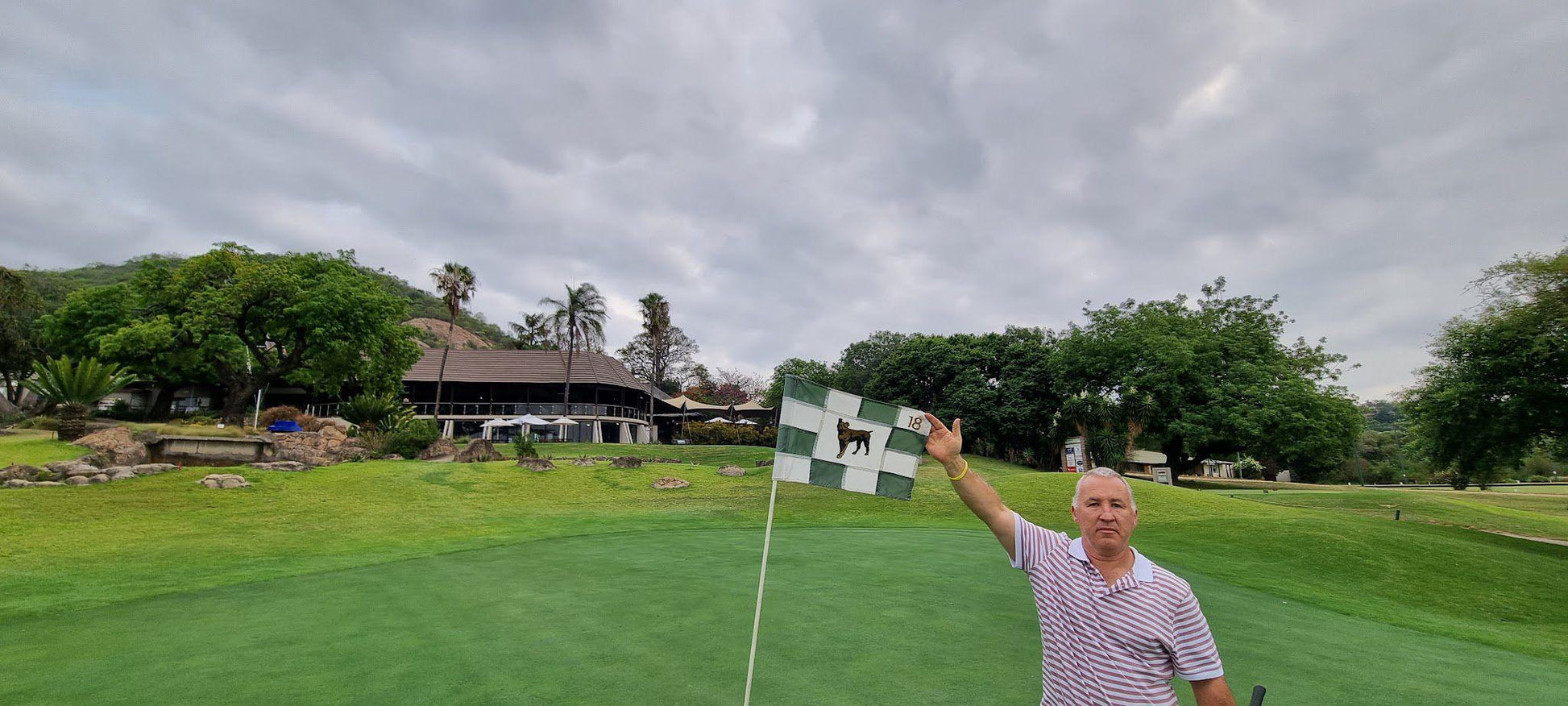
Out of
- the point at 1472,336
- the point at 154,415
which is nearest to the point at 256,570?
the point at 1472,336

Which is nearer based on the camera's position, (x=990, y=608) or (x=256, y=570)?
(x=990, y=608)

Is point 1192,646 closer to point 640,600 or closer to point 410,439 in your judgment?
point 640,600

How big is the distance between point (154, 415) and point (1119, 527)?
47.7 m

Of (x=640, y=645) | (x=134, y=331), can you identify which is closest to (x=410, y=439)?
(x=134, y=331)

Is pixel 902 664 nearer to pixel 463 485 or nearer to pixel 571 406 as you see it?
pixel 463 485

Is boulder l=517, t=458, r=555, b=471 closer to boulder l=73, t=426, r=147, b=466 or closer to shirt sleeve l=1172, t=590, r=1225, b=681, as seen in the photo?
boulder l=73, t=426, r=147, b=466

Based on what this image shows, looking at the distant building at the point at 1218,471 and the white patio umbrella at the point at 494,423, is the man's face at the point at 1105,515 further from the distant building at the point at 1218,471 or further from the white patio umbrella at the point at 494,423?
the distant building at the point at 1218,471

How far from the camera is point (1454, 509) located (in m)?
23.9

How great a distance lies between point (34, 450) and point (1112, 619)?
27548 millimetres

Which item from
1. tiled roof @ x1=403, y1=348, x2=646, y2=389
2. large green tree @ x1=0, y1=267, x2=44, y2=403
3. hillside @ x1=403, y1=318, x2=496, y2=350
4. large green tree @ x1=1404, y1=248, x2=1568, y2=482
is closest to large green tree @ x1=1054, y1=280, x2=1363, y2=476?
large green tree @ x1=1404, y1=248, x2=1568, y2=482

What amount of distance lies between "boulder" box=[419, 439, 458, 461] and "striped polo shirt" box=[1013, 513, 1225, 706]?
79.3 feet

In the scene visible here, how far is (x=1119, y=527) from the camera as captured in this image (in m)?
2.36

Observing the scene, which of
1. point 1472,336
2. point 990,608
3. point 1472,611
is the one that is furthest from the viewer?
point 1472,336

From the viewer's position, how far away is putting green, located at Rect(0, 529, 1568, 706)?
4457 millimetres
